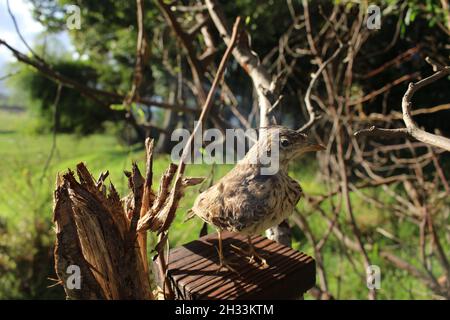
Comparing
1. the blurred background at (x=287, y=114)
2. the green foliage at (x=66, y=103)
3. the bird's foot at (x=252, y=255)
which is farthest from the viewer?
the green foliage at (x=66, y=103)

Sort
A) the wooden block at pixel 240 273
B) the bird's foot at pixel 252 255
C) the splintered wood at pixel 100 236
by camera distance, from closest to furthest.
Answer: the splintered wood at pixel 100 236
the wooden block at pixel 240 273
the bird's foot at pixel 252 255

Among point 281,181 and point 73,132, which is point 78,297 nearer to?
point 281,181

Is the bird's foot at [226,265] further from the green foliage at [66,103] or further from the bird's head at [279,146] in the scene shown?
the green foliage at [66,103]

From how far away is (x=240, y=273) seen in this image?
2.48 feet

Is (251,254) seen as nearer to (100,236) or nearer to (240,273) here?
(240,273)

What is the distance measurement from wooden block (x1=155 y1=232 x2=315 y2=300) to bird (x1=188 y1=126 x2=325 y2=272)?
0.08 feet

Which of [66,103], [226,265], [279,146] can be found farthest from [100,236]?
[66,103]

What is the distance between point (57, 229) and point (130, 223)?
0.36 feet

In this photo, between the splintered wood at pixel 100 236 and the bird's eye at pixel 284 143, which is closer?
the splintered wood at pixel 100 236

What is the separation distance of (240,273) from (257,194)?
16cm

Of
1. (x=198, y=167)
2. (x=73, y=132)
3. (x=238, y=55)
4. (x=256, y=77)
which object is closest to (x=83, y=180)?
(x=256, y=77)

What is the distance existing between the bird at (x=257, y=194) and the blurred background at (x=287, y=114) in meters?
0.24

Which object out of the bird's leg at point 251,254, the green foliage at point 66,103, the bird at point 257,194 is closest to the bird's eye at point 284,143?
the bird at point 257,194

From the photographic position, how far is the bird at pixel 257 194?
76 centimetres
